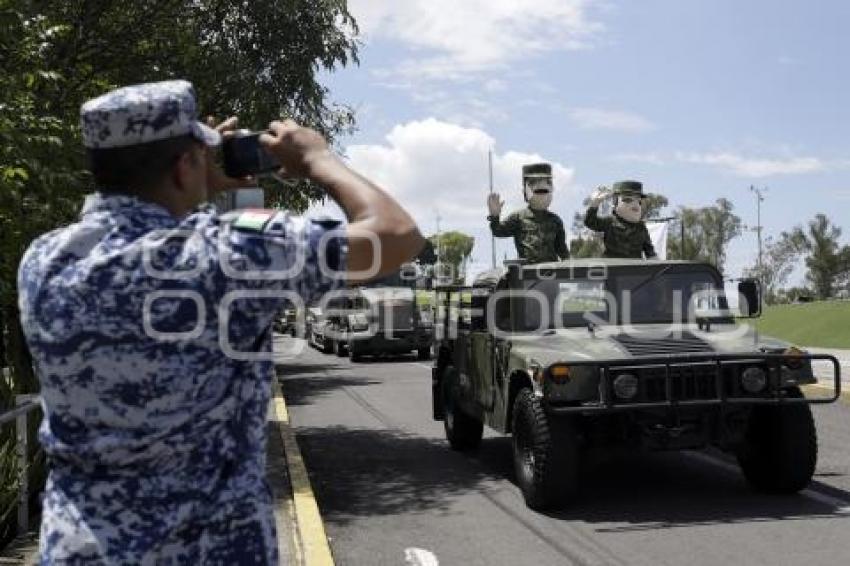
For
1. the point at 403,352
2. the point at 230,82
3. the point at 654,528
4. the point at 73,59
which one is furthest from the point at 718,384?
the point at 403,352

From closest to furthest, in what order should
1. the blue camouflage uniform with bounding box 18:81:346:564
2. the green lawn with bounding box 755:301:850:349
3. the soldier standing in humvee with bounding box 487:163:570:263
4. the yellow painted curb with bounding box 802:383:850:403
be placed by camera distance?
1. the blue camouflage uniform with bounding box 18:81:346:564
2. the soldier standing in humvee with bounding box 487:163:570:263
3. the yellow painted curb with bounding box 802:383:850:403
4. the green lawn with bounding box 755:301:850:349

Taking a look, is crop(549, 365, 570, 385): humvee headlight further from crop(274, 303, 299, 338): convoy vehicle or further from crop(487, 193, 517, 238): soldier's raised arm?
crop(274, 303, 299, 338): convoy vehicle

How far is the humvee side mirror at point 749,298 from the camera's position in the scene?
800 centimetres

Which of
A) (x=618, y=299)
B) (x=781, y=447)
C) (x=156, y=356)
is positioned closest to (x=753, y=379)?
(x=781, y=447)

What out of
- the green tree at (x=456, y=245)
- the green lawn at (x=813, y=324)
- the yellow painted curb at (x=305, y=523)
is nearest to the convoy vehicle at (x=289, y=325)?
the green lawn at (x=813, y=324)

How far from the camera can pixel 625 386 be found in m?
6.71

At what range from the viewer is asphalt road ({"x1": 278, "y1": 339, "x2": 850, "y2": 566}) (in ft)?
19.6

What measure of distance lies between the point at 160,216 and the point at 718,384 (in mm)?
5477

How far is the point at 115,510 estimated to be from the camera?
6.30ft

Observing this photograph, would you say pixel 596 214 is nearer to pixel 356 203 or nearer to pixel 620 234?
pixel 620 234

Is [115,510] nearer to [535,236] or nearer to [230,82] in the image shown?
[535,236]

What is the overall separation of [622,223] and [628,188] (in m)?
0.35

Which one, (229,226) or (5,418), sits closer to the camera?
(229,226)

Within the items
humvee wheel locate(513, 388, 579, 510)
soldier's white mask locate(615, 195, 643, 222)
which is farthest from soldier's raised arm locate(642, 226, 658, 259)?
humvee wheel locate(513, 388, 579, 510)
